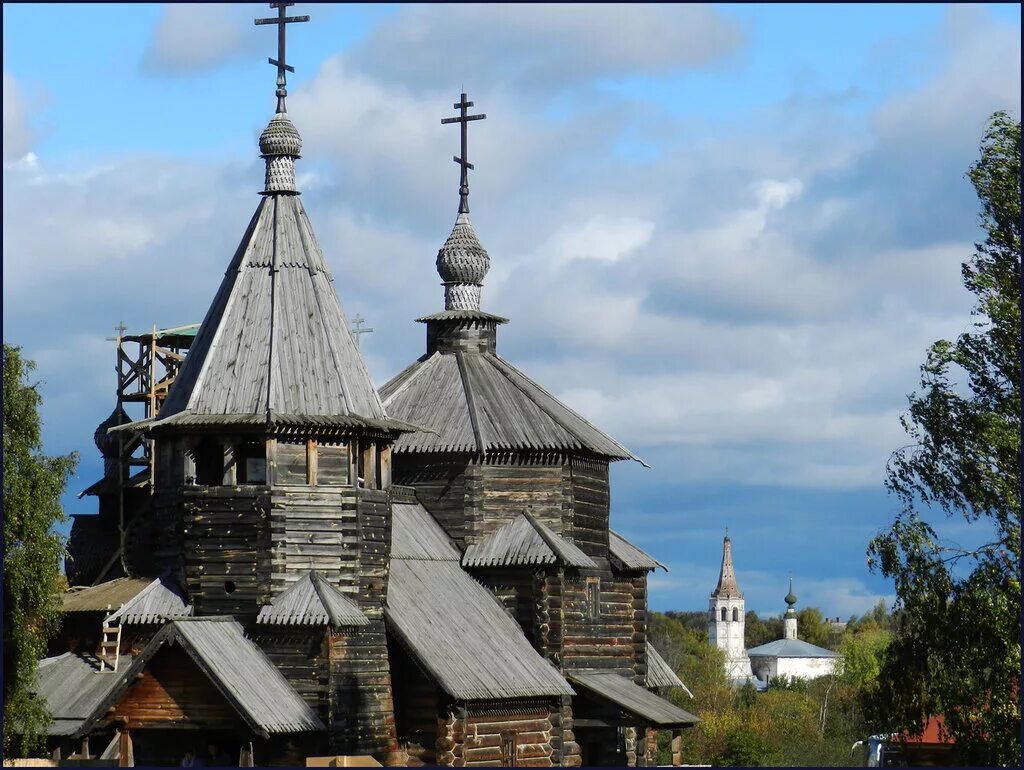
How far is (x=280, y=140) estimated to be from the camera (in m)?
37.5

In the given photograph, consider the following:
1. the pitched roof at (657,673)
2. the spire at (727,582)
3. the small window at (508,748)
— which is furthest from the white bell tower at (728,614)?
the small window at (508,748)

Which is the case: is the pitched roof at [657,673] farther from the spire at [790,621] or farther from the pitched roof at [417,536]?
the spire at [790,621]

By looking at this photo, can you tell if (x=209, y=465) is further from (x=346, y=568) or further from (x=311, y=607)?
(x=311, y=607)

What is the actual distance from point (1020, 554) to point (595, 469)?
13585mm

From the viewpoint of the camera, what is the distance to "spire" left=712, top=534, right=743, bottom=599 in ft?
484

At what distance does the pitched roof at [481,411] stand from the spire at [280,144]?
6.44m

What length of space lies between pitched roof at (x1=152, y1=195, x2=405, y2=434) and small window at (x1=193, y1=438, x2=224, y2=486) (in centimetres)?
106

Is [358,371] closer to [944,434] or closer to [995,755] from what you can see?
[944,434]

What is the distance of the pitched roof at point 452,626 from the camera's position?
36344mm

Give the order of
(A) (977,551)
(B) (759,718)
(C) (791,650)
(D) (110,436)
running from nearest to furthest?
(A) (977,551) < (D) (110,436) < (B) (759,718) < (C) (791,650)

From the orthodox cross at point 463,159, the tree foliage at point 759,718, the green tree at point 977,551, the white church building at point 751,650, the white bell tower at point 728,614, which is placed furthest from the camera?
the white bell tower at point 728,614

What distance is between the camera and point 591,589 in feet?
138

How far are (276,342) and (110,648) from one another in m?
10.2

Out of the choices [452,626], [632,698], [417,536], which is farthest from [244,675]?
[632,698]
